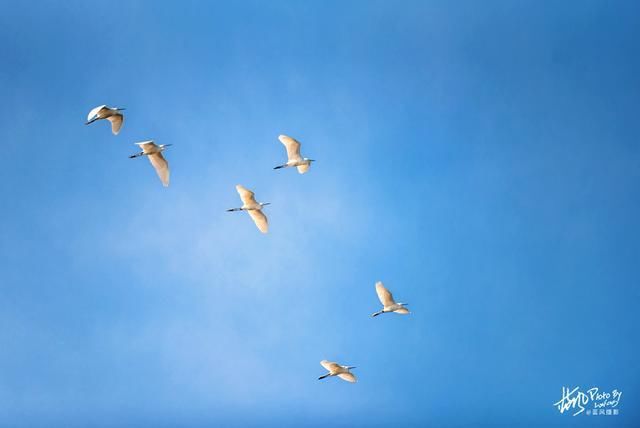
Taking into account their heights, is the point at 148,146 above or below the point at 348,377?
above

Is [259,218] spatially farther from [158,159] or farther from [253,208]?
[158,159]

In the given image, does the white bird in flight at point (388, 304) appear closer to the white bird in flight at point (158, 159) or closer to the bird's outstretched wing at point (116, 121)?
the white bird in flight at point (158, 159)

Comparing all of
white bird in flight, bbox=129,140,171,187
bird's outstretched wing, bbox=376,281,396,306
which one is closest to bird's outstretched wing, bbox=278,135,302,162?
white bird in flight, bbox=129,140,171,187

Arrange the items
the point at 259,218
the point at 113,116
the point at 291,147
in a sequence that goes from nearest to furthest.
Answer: the point at 113,116, the point at 291,147, the point at 259,218

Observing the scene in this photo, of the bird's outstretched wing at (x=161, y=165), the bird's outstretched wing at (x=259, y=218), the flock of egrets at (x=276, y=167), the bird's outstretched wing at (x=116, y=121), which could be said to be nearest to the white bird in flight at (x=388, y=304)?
the flock of egrets at (x=276, y=167)

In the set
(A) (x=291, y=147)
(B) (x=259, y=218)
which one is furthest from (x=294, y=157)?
(B) (x=259, y=218)

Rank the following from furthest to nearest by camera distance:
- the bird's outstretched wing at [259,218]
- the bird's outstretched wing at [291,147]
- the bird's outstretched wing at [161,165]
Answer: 1. the bird's outstretched wing at [259,218]
2. the bird's outstretched wing at [291,147]
3. the bird's outstretched wing at [161,165]

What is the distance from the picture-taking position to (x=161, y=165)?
117 ft

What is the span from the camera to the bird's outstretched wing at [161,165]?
35.6m

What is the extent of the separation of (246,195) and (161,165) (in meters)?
3.37

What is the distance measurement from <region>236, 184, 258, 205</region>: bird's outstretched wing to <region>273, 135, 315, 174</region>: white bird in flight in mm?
1687

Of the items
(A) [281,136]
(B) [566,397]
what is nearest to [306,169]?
(A) [281,136]

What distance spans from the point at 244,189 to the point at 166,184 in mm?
2858

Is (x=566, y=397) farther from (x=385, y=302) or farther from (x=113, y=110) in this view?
(x=113, y=110)
